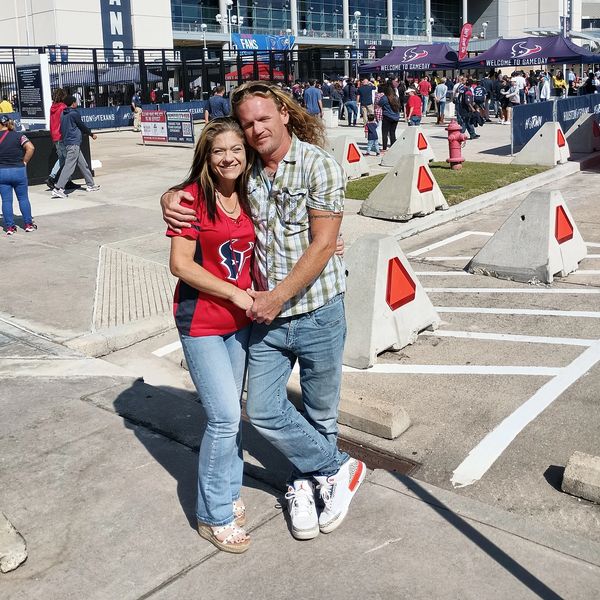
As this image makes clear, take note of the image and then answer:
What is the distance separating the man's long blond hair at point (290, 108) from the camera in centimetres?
323

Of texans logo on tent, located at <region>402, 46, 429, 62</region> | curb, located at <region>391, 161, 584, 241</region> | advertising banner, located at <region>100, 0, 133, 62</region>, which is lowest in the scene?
curb, located at <region>391, 161, 584, 241</region>

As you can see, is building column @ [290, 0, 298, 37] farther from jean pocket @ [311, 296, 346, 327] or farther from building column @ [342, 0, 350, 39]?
jean pocket @ [311, 296, 346, 327]

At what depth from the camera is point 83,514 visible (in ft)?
12.4

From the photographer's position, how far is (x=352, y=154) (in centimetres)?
1575

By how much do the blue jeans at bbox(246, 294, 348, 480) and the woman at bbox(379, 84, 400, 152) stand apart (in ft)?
49.1

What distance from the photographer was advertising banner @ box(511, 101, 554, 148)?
18453 mm

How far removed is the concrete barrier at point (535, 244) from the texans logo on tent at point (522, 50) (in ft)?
62.6

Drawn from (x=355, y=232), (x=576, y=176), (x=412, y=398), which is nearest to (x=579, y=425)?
(x=412, y=398)

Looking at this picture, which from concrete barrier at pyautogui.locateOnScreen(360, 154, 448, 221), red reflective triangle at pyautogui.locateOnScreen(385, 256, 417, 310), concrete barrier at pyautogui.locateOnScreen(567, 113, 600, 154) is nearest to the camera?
red reflective triangle at pyautogui.locateOnScreen(385, 256, 417, 310)

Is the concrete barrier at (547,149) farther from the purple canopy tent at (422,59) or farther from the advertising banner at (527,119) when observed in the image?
the purple canopy tent at (422,59)

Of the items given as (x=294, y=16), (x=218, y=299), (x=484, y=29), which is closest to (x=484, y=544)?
(x=218, y=299)

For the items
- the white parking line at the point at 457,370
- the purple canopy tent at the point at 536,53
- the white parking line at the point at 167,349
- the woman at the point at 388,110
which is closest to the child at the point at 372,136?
the woman at the point at 388,110

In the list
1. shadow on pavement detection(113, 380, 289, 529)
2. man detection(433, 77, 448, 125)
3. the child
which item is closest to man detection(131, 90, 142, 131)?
man detection(433, 77, 448, 125)

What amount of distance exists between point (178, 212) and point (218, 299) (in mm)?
392
